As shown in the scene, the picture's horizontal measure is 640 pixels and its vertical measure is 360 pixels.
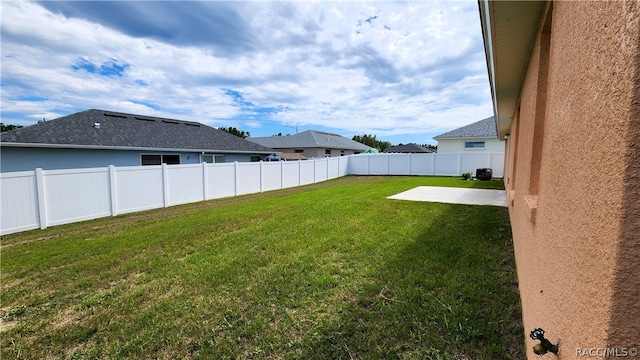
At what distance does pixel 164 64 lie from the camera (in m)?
15.6

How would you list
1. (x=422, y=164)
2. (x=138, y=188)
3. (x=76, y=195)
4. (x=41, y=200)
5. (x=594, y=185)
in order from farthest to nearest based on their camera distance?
(x=422, y=164), (x=138, y=188), (x=76, y=195), (x=41, y=200), (x=594, y=185)

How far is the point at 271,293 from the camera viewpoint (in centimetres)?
386

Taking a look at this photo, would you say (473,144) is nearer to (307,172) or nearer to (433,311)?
(307,172)

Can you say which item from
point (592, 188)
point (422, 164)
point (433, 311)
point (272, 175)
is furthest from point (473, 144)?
point (592, 188)

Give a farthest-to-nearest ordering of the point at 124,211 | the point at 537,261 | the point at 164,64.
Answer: the point at 164,64
the point at 124,211
the point at 537,261

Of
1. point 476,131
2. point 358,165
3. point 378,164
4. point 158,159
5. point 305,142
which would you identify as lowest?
point 358,165

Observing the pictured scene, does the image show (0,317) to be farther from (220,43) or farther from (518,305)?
(220,43)

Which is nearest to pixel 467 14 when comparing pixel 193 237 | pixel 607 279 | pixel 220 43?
pixel 607 279

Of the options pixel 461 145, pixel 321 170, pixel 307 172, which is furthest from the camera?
pixel 461 145

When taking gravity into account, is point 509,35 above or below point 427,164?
above

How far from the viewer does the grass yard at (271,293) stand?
2.87m

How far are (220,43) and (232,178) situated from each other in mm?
6389

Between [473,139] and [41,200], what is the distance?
2829 centimetres

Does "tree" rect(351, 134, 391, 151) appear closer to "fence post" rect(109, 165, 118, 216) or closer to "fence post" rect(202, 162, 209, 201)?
"fence post" rect(202, 162, 209, 201)
